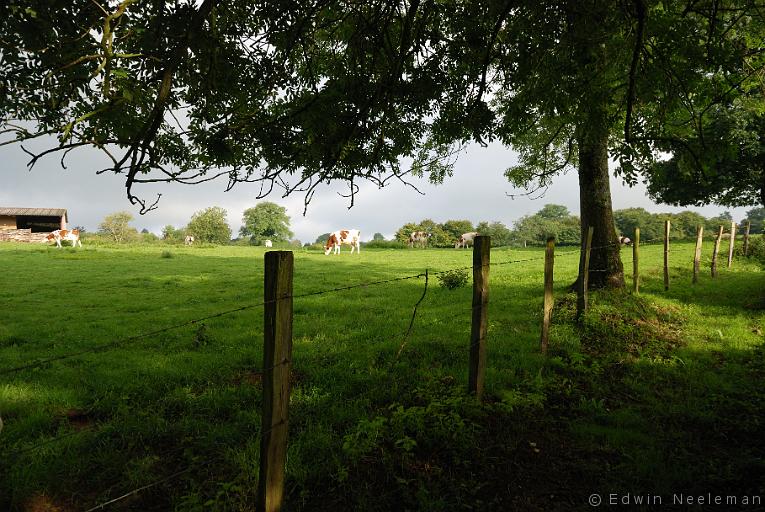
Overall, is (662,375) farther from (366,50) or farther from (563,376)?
(366,50)

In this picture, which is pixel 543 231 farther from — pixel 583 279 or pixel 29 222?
pixel 29 222

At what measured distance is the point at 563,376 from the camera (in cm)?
573

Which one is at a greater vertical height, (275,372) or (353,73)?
(353,73)

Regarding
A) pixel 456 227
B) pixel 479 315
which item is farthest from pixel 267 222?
pixel 479 315

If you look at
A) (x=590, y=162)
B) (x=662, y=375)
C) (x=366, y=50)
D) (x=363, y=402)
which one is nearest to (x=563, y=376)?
(x=662, y=375)

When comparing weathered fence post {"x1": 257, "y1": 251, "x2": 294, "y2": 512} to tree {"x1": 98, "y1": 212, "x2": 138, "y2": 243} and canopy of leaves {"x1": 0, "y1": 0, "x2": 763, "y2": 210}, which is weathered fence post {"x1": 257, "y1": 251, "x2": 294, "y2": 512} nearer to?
canopy of leaves {"x1": 0, "y1": 0, "x2": 763, "y2": 210}

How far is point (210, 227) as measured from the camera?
94.2 m

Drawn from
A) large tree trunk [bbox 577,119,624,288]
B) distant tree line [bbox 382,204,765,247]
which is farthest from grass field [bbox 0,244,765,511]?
distant tree line [bbox 382,204,765,247]

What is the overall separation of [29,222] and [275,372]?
217 ft

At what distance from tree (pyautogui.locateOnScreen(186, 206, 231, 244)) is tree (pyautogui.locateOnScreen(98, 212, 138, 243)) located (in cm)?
1606

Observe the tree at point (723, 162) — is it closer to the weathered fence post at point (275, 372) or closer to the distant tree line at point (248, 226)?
the weathered fence post at point (275, 372)

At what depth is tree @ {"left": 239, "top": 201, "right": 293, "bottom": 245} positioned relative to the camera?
9512cm

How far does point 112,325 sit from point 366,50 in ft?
26.2

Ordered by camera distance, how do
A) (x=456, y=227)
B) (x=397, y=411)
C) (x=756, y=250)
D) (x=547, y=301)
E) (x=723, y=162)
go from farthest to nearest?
(x=456, y=227) → (x=723, y=162) → (x=756, y=250) → (x=547, y=301) → (x=397, y=411)
